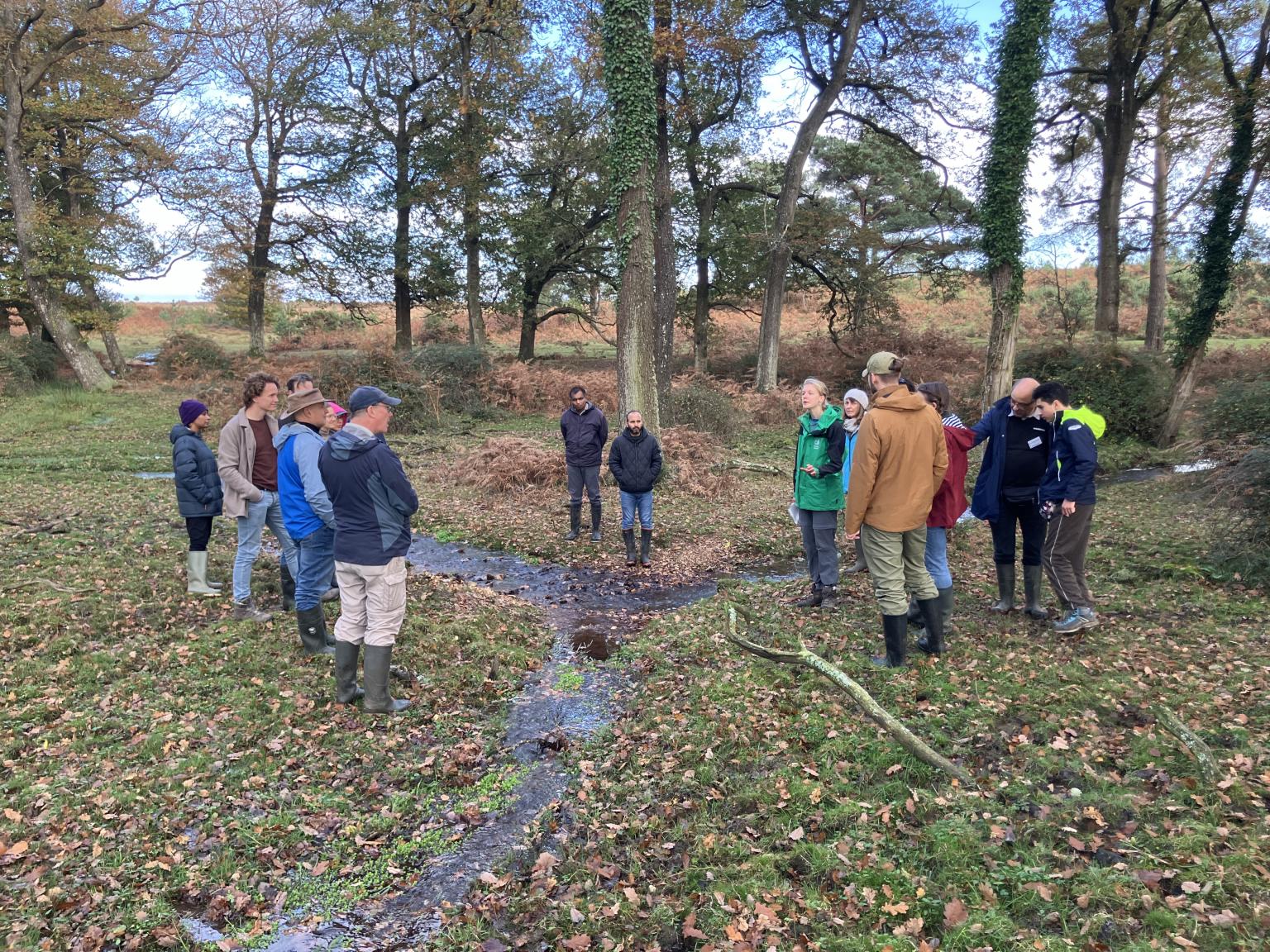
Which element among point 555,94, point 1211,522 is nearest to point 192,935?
point 1211,522

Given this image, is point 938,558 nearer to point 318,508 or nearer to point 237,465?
point 318,508

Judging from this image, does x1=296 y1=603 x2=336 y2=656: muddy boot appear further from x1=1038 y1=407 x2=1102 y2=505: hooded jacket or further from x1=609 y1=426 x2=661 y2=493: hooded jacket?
x1=1038 y1=407 x2=1102 y2=505: hooded jacket

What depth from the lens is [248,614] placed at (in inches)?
289

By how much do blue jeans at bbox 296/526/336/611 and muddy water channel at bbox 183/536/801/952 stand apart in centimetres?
211

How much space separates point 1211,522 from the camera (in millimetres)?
9195

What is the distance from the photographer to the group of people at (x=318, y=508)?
5.42 metres

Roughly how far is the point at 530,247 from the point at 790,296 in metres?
13.7

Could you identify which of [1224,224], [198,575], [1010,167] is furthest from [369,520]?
[1224,224]

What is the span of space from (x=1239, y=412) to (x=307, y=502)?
48.2ft

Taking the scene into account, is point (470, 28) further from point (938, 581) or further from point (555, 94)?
point (938, 581)

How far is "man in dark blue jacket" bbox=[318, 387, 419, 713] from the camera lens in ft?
17.6

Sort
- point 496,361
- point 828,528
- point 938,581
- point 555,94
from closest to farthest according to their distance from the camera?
1. point 938,581
2. point 828,528
3. point 496,361
4. point 555,94

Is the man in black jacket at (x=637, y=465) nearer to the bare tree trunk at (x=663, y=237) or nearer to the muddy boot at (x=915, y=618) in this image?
the muddy boot at (x=915, y=618)

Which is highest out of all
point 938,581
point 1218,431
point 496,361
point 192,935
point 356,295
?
point 356,295
